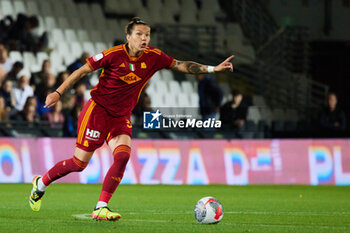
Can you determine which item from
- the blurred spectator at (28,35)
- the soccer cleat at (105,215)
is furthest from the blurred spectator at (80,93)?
the soccer cleat at (105,215)

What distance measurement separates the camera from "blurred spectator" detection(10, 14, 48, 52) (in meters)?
19.0

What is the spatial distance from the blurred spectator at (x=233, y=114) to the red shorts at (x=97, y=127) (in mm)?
8302

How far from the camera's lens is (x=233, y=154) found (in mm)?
16094

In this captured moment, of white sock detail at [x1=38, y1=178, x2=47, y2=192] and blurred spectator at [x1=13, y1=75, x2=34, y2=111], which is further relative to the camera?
blurred spectator at [x1=13, y1=75, x2=34, y2=111]

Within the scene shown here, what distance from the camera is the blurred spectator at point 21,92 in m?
16.6

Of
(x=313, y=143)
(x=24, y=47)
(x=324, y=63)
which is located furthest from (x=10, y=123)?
(x=324, y=63)

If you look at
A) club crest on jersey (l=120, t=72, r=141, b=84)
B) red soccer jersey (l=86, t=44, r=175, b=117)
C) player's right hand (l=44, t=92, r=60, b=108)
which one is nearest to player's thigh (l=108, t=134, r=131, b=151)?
red soccer jersey (l=86, t=44, r=175, b=117)

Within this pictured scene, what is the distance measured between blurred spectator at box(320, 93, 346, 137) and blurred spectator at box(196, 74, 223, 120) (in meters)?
2.39

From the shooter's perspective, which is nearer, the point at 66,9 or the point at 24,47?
the point at 24,47

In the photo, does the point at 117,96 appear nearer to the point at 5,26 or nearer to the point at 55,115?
the point at 55,115

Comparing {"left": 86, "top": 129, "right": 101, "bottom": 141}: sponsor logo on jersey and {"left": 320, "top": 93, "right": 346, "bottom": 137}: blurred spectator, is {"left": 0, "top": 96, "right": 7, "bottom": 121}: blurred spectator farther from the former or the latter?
{"left": 86, "top": 129, "right": 101, "bottom": 141}: sponsor logo on jersey

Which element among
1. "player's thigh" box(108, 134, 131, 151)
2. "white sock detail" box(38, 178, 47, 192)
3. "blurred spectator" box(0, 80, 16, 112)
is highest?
"blurred spectator" box(0, 80, 16, 112)

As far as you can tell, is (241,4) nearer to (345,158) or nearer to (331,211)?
(345,158)

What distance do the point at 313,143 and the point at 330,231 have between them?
341 inches
